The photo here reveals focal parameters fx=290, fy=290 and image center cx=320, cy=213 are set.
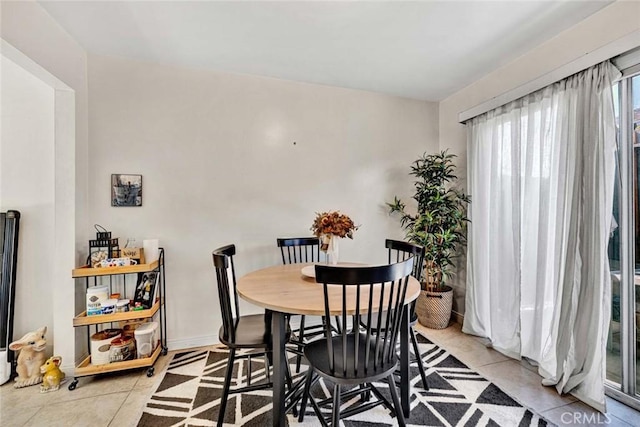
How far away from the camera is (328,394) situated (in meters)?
2.00

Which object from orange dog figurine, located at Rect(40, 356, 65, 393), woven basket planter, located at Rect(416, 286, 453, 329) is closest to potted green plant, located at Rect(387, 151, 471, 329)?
woven basket planter, located at Rect(416, 286, 453, 329)

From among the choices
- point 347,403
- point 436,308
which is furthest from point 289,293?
point 436,308

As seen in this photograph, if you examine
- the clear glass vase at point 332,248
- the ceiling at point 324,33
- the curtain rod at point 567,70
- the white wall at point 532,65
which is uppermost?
the ceiling at point 324,33

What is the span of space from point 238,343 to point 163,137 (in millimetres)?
1977

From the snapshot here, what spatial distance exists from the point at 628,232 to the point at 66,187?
Answer: 3.98 meters

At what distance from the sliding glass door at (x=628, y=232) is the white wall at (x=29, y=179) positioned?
4.18 metres

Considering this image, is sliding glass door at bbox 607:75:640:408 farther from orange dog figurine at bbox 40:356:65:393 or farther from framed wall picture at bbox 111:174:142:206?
orange dog figurine at bbox 40:356:65:393

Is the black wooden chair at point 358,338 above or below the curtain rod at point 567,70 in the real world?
below

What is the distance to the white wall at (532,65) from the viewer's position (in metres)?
1.85

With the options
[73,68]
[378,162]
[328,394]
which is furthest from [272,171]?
[328,394]

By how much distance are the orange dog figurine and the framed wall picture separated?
48.9 inches

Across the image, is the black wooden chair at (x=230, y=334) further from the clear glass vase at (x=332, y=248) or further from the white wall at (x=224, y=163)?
the white wall at (x=224, y=163)

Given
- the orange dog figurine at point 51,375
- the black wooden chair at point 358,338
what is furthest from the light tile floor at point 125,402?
the black wooden chair at point 358,338

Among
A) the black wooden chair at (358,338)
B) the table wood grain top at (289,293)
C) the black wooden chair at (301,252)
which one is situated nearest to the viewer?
the black wooden chair at (358,338)
